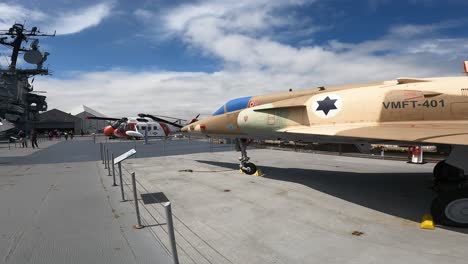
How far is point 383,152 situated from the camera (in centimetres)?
1474

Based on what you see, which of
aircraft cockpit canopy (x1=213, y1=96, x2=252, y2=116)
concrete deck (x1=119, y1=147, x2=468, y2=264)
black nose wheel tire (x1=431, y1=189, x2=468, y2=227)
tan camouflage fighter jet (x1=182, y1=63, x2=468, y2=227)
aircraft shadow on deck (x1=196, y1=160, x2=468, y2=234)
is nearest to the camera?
concrete deck (x1=119, y1=147, x2=468, y2=264)

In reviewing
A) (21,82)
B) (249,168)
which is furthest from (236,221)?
(21,82)

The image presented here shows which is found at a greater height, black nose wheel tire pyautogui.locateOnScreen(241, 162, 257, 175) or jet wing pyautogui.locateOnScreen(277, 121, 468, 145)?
jet wing pyautogui.locateOnScreen(277, 121, 468, 145)

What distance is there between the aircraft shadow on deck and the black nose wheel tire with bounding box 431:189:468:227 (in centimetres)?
15

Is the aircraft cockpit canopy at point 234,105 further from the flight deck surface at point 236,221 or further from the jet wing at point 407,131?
the jet wing at point 407,131

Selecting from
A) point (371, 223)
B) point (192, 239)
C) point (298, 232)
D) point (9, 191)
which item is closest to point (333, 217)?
point (371, 223)

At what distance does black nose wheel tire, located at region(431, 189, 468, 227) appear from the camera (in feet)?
16.5

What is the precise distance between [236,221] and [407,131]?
3819 millimetres

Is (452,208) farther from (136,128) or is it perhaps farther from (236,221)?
(136,128)

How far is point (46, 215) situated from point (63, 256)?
8.03 ft

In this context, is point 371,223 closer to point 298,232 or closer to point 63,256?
point 298,232

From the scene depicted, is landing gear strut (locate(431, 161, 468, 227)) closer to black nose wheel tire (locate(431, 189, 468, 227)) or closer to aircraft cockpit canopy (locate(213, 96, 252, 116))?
black nose wheel tire (locate(431, 189, 468, 227))

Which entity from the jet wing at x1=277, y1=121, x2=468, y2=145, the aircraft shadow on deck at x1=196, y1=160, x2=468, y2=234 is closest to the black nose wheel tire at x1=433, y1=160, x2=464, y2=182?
the aircraft shadow on deck at x1=196, y1=160, x2=468, y2=234

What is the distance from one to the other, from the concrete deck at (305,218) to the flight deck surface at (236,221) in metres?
0.02
